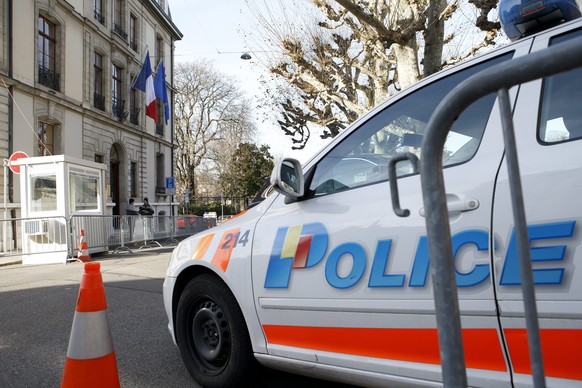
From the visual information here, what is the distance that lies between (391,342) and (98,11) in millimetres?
24359

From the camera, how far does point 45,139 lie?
1783 cm

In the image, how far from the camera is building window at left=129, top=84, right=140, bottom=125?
25.7m

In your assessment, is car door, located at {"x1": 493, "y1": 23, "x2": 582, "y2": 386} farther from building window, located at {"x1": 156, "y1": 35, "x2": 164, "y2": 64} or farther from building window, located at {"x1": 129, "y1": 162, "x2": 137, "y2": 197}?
building window, located at {"x1": 156, "y1": 35, "x2": 164, "y2": 64}

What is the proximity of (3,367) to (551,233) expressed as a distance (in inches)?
146

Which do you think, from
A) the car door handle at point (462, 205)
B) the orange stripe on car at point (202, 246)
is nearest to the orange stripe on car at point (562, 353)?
the car door handle at point (462, 205)

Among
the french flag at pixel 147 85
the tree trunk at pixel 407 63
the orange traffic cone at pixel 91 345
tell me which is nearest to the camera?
the orange traffic cone at pixel 91 345

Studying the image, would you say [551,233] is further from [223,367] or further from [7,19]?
[7,19]

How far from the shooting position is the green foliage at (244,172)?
43.2m

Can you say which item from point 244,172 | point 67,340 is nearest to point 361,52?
point 67,340

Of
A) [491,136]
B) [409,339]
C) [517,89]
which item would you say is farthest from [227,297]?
[517,89]

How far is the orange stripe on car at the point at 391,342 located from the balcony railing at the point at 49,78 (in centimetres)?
1866

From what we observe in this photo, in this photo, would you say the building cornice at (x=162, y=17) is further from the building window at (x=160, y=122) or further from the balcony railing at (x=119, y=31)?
the building window at (x=160, y=122)

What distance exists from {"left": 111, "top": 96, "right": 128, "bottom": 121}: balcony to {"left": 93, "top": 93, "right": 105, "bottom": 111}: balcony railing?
1.11m

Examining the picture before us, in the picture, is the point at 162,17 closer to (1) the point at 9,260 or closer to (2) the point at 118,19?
(2) the point at 118,19
